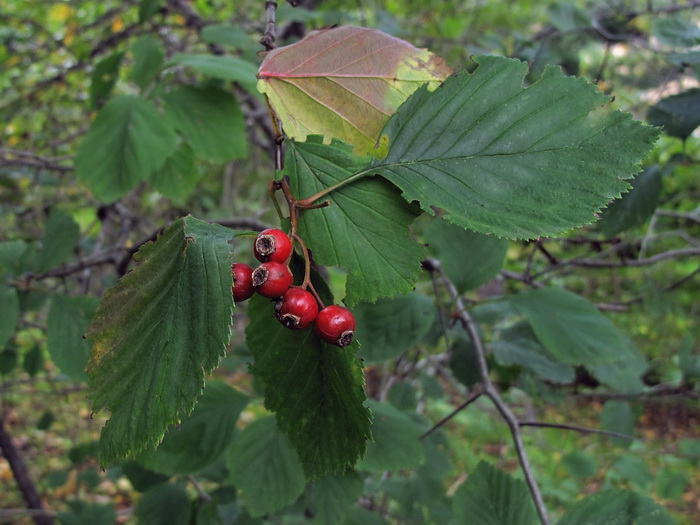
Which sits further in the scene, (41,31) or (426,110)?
(41,31)

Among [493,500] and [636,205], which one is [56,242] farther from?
[636,205]

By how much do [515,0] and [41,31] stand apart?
4924 mm

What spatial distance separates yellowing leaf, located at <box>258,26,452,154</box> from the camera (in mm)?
832

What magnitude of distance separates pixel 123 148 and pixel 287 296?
1.43 meters

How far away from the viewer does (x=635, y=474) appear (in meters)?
2.71

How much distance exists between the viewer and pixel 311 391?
0.89 m

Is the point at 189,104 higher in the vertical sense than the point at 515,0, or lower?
lower

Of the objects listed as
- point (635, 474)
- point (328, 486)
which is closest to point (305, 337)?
point (328, 486)

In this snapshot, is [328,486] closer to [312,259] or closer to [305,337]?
[305,337]

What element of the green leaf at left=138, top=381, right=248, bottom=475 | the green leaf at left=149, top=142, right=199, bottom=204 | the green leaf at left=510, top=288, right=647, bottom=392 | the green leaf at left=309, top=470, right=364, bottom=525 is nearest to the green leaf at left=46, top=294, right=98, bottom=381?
the green leaf at left=138, top=381, right=248, bottom=475

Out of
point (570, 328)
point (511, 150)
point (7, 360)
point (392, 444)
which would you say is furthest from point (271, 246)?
point (7, 360)

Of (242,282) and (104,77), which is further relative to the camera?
(104,77)

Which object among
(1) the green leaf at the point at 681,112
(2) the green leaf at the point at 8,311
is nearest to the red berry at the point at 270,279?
(2) the green leaf at the point at 8,311

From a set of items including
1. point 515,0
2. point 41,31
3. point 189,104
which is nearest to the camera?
point 189,104
